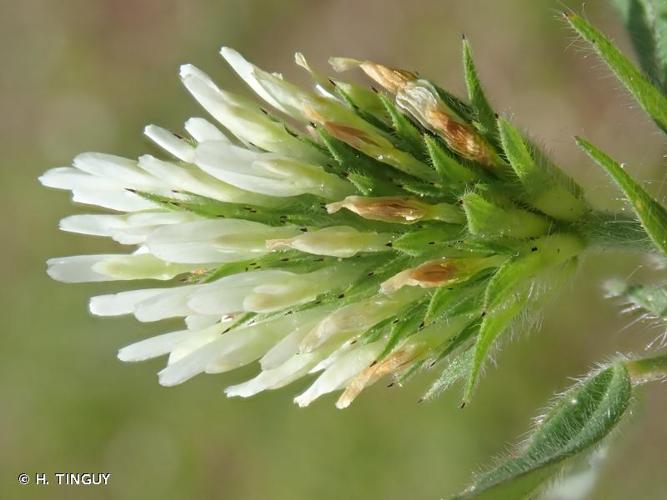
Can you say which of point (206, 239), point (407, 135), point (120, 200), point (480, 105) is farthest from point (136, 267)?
point (480, 105)

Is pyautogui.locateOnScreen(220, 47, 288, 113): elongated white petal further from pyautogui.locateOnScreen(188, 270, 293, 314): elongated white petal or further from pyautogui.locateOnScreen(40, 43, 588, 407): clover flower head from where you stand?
pyautogui.locateOnScreen(188, 270, 293, 314): elongated white petal

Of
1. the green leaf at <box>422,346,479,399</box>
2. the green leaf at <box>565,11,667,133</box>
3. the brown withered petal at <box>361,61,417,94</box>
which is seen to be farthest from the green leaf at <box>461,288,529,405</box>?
the brown withered petal at <box>361,61,417,94</box>

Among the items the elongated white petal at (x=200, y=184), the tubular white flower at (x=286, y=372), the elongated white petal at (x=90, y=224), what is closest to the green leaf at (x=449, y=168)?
the elongated white petal at (x=200, y=184)

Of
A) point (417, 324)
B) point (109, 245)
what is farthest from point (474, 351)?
point (109, 245)

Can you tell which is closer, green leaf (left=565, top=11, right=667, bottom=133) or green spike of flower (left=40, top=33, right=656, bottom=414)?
green leaf (left=565, top=11, right=667, bottom=133)

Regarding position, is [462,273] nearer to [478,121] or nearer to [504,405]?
[478,121]
